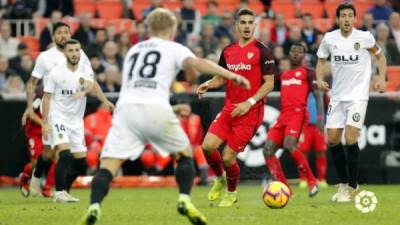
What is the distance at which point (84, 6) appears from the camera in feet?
84.5

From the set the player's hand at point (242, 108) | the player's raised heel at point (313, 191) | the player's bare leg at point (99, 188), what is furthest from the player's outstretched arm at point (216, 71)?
the player's raised heel at point (313, 191)

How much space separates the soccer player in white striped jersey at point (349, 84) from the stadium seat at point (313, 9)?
1114cm

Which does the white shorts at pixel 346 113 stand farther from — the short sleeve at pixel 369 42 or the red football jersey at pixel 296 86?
the red football jersey at pixel 296 86

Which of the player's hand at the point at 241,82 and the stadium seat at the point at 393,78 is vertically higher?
the player's hand at the point at 241,82

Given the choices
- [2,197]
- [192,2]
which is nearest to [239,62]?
[2,197]

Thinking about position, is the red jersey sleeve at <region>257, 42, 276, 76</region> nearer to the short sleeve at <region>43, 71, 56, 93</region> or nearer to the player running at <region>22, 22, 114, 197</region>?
the player running at <region>22, 22, 114, 197</region>

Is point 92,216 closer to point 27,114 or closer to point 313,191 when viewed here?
point 313,191

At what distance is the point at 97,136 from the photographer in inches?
813

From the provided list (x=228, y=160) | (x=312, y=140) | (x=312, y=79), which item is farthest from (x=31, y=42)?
(x=228, y=160)

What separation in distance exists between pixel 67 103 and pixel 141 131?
225 inches

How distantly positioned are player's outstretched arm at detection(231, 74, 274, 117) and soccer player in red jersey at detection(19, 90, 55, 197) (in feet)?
15.1

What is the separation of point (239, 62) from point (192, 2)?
35.5ft

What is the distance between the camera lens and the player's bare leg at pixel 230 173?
14516mm

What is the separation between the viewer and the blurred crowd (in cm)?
2202
